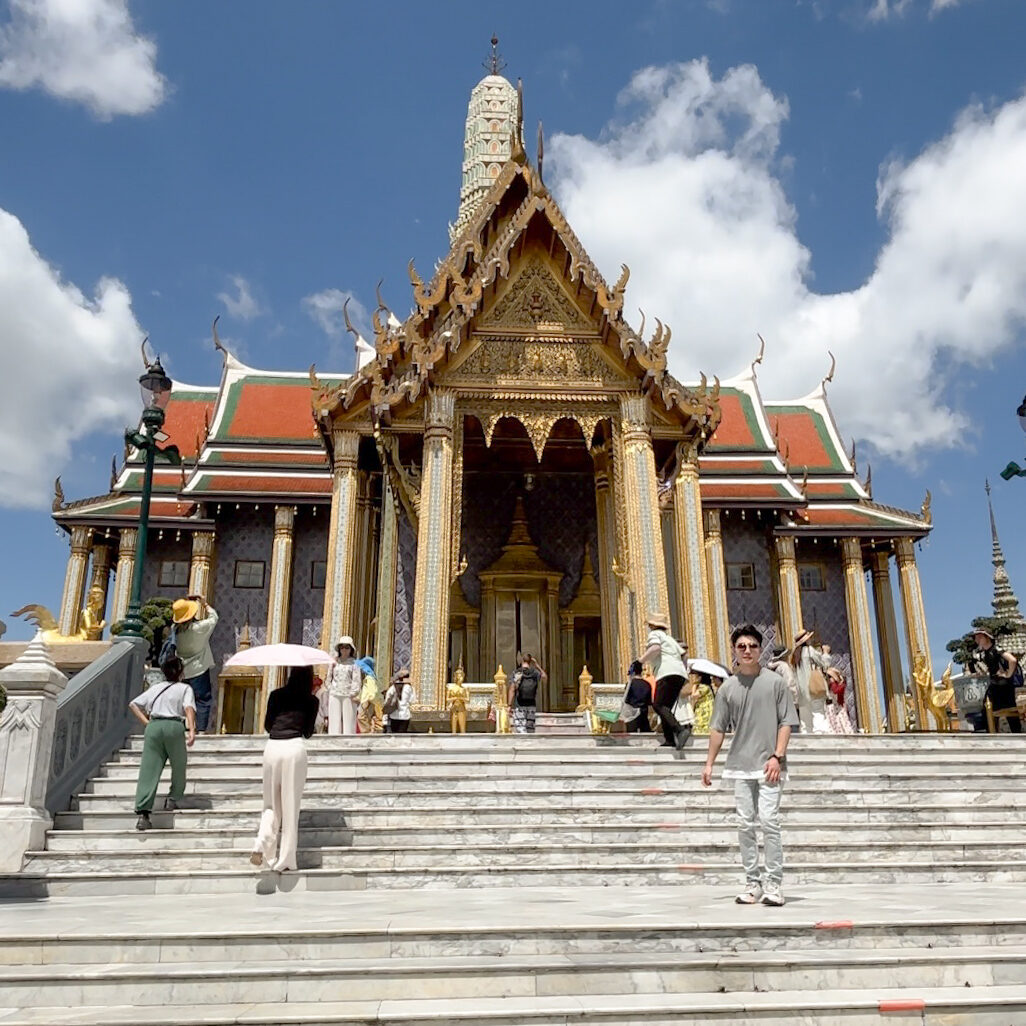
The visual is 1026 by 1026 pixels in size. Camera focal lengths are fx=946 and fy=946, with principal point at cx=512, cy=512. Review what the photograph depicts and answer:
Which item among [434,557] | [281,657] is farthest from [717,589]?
[281,657]

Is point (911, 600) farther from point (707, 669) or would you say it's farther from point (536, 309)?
point (707, 669)

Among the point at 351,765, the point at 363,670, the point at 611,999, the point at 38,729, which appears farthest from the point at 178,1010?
the point at 363,670

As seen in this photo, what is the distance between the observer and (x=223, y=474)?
20.7m

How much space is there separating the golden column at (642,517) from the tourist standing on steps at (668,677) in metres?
3.93

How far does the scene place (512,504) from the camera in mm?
17281

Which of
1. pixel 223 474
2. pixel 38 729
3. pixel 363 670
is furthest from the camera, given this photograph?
pixel 223 474

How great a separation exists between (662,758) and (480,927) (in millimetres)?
4631

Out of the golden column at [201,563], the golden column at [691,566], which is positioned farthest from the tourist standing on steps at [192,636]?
the golden column at [201,563]

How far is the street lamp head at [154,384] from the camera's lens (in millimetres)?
10031

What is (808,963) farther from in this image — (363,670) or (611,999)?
(363,670)

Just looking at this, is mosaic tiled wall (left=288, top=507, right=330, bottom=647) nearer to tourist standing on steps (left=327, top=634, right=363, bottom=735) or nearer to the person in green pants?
tourist standing on steps (left=327, top=634, right=363, bottom=735)

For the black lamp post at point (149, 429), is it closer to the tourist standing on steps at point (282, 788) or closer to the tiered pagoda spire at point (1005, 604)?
the tourist standing on steps at point (282, 788)

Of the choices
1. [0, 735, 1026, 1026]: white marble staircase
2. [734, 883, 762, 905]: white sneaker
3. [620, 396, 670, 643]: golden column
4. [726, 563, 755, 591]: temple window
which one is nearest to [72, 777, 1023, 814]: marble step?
[0, 735, 1026, 1026]: white marble staircase

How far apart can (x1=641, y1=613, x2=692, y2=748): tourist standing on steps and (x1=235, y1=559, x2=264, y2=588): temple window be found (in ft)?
44.5
